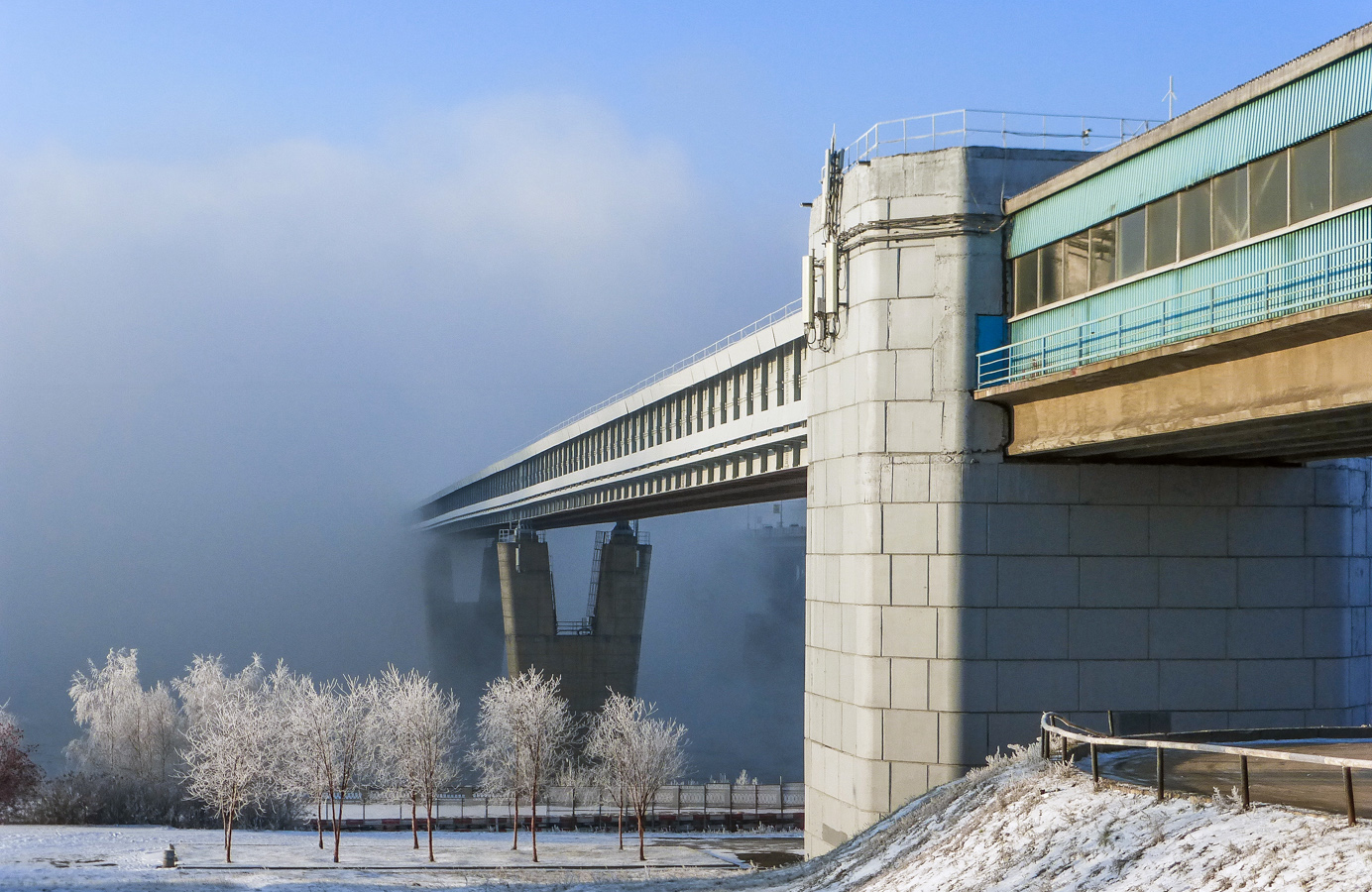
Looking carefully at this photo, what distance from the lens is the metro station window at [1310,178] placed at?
1580cm

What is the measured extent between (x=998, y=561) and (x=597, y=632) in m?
53.3

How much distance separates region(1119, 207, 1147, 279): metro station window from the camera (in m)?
19.3

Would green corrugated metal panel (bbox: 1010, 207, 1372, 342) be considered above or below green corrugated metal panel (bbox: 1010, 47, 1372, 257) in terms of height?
below

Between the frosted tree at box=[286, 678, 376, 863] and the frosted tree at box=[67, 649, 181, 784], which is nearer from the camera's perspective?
the frosted tree at box=[286, 678, 376, 863]

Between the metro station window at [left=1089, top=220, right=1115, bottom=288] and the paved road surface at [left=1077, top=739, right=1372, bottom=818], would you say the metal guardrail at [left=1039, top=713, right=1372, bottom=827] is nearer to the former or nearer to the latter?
the paved road surface at [left=1077, top=739, right=1372, bottom=818]

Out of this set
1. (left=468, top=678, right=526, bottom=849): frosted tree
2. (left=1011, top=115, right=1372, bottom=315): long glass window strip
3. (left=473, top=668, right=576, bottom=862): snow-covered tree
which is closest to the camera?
(left=1011, top=115, right=1372, bottom=315): long glass window strip

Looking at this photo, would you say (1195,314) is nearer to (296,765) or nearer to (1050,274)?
(1050,274)

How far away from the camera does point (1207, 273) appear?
58.6 ft

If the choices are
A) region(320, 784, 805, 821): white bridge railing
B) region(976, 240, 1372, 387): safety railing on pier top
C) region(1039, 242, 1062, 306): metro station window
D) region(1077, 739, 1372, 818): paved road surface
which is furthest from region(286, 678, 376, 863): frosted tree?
region(1077, 739, 1372, 818): paved road surface

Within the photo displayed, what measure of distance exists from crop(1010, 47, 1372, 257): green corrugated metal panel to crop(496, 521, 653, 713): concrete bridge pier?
53425mm

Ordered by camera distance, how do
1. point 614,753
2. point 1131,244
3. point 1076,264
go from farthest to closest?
point 614,753, point 1076,264, point 1131,244

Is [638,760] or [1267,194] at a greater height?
[1267,194]

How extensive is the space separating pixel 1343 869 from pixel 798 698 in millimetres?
103304

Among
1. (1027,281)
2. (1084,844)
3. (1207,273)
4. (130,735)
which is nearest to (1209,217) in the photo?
(1207,273)
